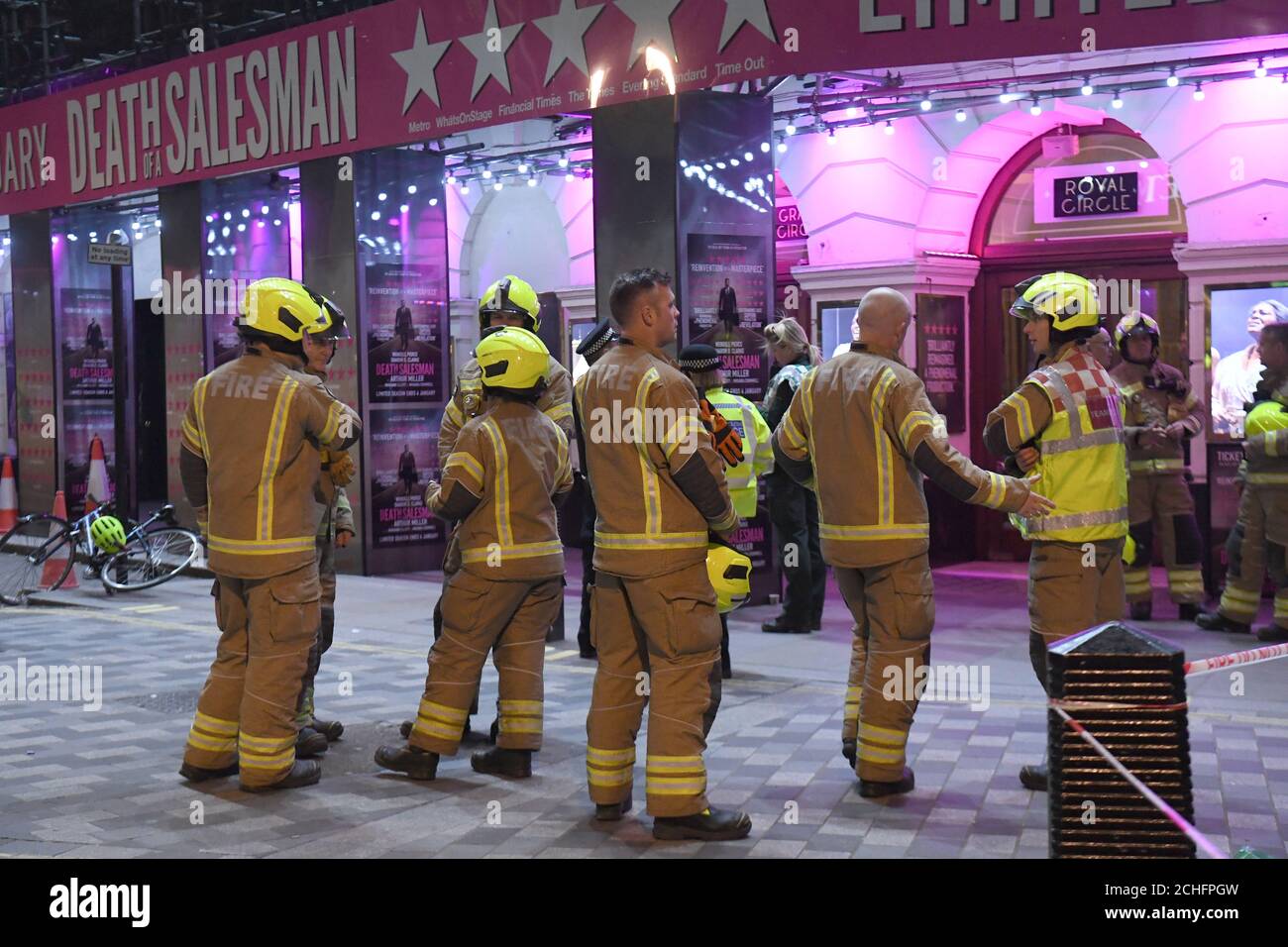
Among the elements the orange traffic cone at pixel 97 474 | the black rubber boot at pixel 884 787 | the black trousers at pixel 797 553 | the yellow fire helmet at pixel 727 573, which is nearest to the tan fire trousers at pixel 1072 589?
the black rubber boot at pixel 884 787

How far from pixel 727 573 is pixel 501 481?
1.24 m

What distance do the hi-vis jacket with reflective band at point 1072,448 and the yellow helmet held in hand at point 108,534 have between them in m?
9.74

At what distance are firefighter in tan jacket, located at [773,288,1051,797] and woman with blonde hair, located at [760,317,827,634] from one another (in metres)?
4.08

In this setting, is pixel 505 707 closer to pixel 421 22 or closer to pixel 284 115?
pixel 421 22

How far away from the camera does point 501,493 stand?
21.2ft

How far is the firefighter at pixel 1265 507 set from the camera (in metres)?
9.74

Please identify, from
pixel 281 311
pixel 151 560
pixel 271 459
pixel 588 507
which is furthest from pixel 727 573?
pixel 151 560

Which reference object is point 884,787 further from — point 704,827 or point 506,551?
point 506,551

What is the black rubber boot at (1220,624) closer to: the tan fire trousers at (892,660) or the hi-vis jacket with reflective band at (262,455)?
the tan fire trousers at (892,660)

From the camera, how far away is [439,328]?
1477 centimetres

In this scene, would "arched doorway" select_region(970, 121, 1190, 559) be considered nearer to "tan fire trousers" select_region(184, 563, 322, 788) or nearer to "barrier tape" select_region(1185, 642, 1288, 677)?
"barrier tape" select_region(1185, 642, 1288, 677)

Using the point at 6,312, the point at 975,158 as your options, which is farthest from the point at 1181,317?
the point at 6,312

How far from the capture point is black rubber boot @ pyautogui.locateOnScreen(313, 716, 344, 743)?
738cm
